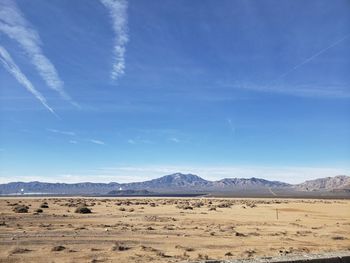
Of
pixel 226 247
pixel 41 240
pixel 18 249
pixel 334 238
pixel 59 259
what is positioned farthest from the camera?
pixel 334 238

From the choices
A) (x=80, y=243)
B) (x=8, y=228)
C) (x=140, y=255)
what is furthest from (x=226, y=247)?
(x=8, y=228)

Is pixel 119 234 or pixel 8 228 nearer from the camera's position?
pixel 119 234

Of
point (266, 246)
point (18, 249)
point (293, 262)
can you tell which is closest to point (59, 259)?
point (18, 249)

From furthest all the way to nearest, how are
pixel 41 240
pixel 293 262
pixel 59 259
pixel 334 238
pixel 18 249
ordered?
pixel 334 238 < pixel 41 240 < pixel 18 249 < pixel 59 259 < pixel 293 262

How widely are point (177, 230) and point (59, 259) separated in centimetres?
1271

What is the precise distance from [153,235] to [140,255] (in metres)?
7.58

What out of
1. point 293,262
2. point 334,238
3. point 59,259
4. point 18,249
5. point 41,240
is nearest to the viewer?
point 293,262

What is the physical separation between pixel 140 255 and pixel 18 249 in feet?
18.7

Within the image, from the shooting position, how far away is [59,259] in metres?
17.7

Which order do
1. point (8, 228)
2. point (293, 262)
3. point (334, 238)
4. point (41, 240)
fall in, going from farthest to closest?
point (8, 228) → point (334, 238) → point (41, 240) → point (293, 262)

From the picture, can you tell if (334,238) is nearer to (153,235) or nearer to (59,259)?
(153,235)

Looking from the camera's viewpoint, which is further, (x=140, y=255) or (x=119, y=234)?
(x=119, y=234)

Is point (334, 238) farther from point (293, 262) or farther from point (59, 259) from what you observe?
point (293, 262)

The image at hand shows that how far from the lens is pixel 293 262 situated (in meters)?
7.70
